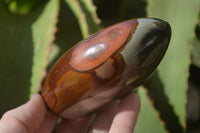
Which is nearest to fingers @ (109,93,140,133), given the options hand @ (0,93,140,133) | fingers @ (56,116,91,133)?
hand @ (0,93,140,133)

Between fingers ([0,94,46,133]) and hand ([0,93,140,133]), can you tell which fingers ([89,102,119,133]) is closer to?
hand ([0,93,140,133])

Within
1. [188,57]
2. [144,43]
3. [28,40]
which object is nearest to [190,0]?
[188,57]

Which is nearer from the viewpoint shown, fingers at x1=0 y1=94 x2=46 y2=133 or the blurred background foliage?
fingers at x1=0 y1=94 x2=46 y2=133

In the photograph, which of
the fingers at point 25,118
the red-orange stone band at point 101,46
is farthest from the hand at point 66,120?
the red-orange stone band at point 101,46

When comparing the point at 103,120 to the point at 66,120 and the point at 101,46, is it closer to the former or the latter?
the point at 66,120

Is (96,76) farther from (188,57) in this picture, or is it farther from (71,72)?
(188,57)

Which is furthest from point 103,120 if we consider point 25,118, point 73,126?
point 25,118

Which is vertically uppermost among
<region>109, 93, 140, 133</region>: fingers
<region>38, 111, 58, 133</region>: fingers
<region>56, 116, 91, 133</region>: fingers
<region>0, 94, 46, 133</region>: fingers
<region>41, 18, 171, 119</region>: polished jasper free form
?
<region>41, 18, 171, 119</region>: polished jasper free form
